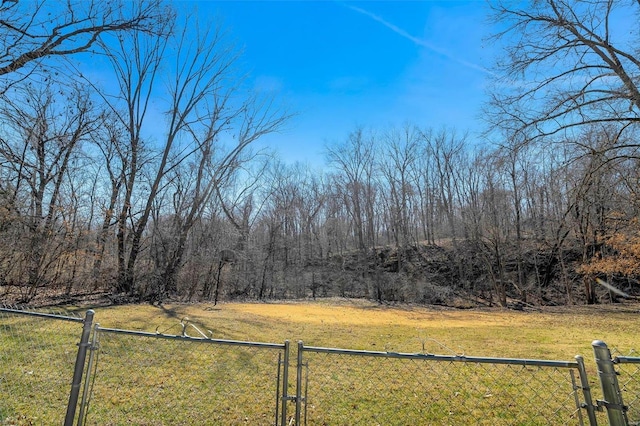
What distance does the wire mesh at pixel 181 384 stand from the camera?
345cm

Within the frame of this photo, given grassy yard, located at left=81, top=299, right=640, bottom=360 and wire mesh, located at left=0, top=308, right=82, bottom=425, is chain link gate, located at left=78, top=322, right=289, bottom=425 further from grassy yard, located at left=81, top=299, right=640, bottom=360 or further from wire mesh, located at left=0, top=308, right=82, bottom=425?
grassy yard, located at left=81, top=299, right=640, bottom=360

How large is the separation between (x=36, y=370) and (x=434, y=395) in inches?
211

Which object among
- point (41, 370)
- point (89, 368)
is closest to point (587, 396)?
point (89, 368)

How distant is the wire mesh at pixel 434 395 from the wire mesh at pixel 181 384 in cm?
70

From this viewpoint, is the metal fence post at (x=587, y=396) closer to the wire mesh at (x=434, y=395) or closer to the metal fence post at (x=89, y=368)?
the wire mesh at (x=434, y=395)

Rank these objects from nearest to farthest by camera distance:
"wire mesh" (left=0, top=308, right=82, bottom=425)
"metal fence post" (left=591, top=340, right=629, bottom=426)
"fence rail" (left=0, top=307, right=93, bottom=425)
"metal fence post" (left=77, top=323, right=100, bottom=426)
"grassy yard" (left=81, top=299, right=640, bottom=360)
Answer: "metal fence post" (left=591, top=340, right=629, bottom=426), "metal fence post" (left=77, top=323, right=100, bottom=426), "fence rail" (left=0, top=307, right=93, bottom=425), "wire mesh" (left=0, top=308, right=82, bottom=425), "grassy yard" (left=81, top=299, right=640, bottom=360)

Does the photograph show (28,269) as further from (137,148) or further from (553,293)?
(553,293)

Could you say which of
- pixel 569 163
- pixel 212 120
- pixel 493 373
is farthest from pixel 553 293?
pixel 212 120

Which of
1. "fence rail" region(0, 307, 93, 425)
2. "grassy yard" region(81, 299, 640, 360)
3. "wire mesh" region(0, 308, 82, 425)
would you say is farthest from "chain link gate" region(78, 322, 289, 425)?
"grassy yard" region(81, 299, 640, 360)

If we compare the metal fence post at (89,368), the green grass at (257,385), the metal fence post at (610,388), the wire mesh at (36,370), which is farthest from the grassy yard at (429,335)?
the metal fence post at (610,388)

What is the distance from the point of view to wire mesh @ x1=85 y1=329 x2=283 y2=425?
345 centimetres

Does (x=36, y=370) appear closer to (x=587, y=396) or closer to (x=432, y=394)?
(x=432, y=394)

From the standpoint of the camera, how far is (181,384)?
4441 mm

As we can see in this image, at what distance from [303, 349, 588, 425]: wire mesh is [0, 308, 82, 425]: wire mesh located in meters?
2.69
